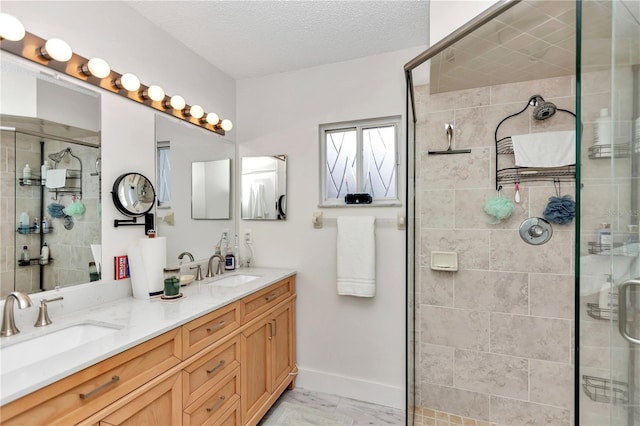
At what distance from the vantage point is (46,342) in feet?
3.64

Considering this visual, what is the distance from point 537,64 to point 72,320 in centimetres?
244

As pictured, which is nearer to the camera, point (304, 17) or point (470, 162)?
point (304, 17)

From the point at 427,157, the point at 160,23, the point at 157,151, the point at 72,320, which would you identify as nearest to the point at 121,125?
the point at 157,151

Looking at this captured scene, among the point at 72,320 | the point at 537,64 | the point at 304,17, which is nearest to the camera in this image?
the point at 72,320

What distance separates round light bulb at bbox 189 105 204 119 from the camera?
2.03m

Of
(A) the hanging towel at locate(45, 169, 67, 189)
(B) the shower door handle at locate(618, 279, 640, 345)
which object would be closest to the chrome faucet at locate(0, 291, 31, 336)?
(A) the hanging towel at locate(45, 169, 67, 189)

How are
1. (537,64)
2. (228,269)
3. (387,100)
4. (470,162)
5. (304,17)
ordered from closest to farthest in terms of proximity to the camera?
(537,64), (304,17), (470,162), (387,100), (228,269)

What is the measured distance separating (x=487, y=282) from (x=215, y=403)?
65.1 inches

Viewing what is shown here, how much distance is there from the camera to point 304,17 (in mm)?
1723

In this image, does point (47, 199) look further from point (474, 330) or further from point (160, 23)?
point (474, 330)

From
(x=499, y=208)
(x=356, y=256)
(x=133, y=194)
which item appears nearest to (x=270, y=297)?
(x=356, y=256)

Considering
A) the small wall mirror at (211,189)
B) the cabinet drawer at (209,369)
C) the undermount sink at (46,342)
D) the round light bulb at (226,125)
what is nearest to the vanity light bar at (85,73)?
the round light bulb at (226,125)

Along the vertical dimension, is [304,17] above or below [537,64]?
above

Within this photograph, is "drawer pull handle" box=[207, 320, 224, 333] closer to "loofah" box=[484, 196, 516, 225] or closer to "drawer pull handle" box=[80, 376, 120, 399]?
"drawer pull handle" box=[80, 376, 120, 399]
